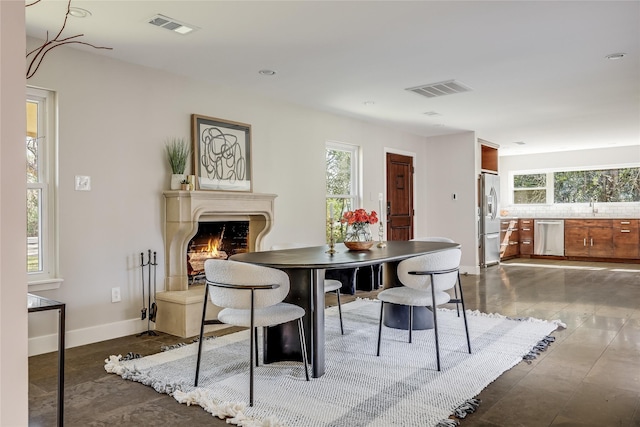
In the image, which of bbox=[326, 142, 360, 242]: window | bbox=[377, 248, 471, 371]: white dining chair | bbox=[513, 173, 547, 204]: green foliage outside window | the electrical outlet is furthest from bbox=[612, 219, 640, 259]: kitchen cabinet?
the electrical outlet

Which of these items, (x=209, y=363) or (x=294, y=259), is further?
(x=209, y=363)

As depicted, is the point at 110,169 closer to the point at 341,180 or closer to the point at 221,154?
the point at 221,154

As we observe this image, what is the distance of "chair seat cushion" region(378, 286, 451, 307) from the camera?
3057 millimetres

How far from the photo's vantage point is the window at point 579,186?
934cm

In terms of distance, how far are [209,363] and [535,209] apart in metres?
9.27

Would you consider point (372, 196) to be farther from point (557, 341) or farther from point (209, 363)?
point (209, 363)

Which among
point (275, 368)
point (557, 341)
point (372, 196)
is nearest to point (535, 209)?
point (372, 196)

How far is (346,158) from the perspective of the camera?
6512mm

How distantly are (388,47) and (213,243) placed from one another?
2607 mm

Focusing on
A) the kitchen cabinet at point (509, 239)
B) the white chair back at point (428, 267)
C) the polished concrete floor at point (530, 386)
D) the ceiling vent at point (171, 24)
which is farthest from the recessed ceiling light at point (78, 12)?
the kitchen cabinet at point (509, 239)

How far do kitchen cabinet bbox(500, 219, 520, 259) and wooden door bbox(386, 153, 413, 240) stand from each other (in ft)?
9.01

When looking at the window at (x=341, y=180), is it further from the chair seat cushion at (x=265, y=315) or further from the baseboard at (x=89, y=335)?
the chair seat cushion at (x=265, y=315)

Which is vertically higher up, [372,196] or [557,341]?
[372,196]

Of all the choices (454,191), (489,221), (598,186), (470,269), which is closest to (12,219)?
(470,269)
